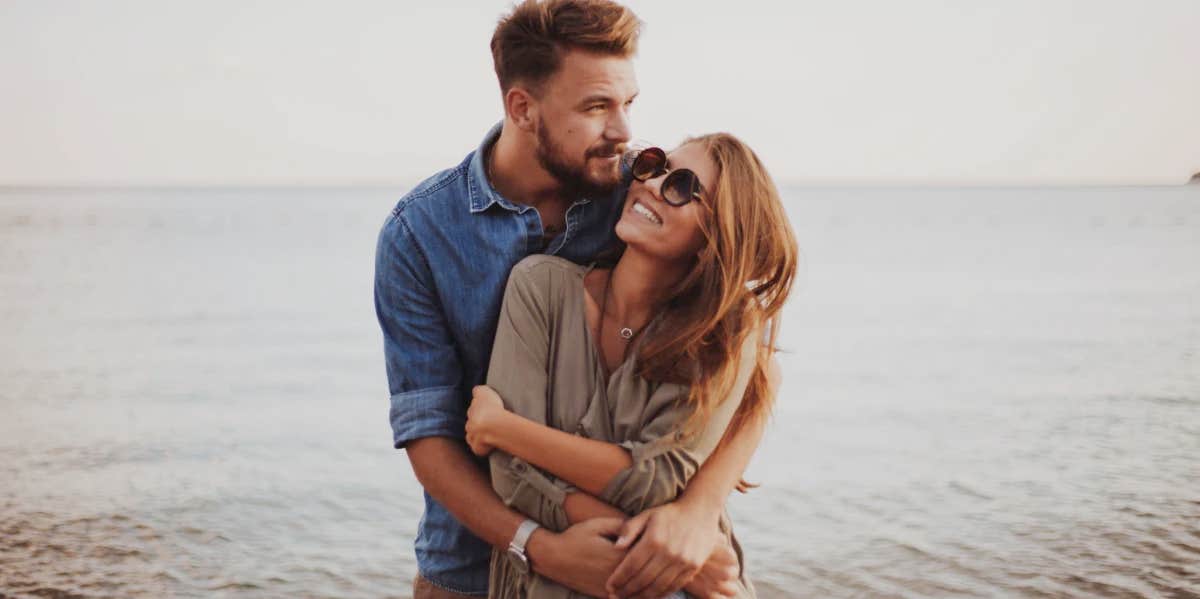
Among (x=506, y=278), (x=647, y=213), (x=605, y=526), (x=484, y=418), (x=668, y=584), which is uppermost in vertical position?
(x=647, y=213)

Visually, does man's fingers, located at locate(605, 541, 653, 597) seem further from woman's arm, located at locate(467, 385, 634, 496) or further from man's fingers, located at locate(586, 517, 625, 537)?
woman's arm, located at locate(467, 385, 634, 496)

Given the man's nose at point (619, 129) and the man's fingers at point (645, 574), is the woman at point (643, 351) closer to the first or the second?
the man's fingers at point (645, 574)

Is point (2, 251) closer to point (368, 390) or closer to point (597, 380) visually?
point (368, 390)

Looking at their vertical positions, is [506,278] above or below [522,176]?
below

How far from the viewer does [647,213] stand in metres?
2.78

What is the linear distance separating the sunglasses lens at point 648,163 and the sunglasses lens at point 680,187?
8cm

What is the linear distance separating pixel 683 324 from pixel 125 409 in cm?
814

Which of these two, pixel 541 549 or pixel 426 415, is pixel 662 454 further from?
pixel 426 415

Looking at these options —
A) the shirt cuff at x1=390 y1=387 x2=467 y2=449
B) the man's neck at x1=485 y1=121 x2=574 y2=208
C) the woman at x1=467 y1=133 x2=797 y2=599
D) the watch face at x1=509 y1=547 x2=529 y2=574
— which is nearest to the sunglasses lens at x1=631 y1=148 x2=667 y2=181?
the woman at x1=467 y1=133 x2=797 y2=599

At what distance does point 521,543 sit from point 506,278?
28.4 inches

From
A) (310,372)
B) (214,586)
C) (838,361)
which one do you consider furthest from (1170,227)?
(214,586)

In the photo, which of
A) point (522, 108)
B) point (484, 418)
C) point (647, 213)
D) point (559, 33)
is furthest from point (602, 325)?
point (559, 33)

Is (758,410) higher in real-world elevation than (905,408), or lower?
higher

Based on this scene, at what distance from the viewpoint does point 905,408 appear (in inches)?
383
